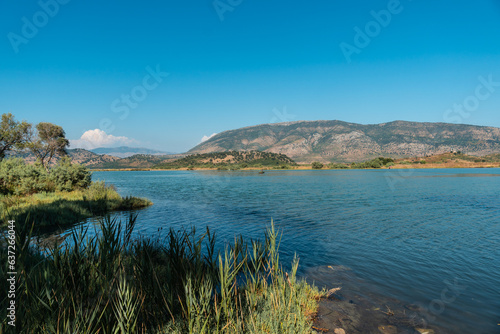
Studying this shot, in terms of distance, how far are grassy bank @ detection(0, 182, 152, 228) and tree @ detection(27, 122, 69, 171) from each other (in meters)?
28.5

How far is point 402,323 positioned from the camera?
637 centimetres

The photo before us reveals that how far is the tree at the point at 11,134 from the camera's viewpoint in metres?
37.8

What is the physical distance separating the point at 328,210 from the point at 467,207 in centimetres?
1372

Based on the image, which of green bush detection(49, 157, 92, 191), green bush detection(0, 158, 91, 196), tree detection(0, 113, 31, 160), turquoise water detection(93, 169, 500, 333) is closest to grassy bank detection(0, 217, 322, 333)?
turquoise water detection(93, 169, 500, 333)

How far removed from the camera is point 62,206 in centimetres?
1969

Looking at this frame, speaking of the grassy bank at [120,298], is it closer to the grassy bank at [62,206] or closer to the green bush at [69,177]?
the grassy bank at [62,206]

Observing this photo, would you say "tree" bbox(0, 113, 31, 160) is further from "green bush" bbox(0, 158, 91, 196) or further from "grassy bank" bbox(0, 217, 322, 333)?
"grassy bank" bbox(0, 217, 322, 333)

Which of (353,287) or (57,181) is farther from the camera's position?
(57,181)

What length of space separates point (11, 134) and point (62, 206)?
30205mm

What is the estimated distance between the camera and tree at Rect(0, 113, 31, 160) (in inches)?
1490

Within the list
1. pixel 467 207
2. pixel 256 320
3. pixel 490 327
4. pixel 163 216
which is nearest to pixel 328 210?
pixel 467 207

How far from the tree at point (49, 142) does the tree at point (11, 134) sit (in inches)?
173

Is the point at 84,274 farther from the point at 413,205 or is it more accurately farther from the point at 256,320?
the point at 413,205

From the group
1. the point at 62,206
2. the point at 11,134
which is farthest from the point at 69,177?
the point at 11,134
